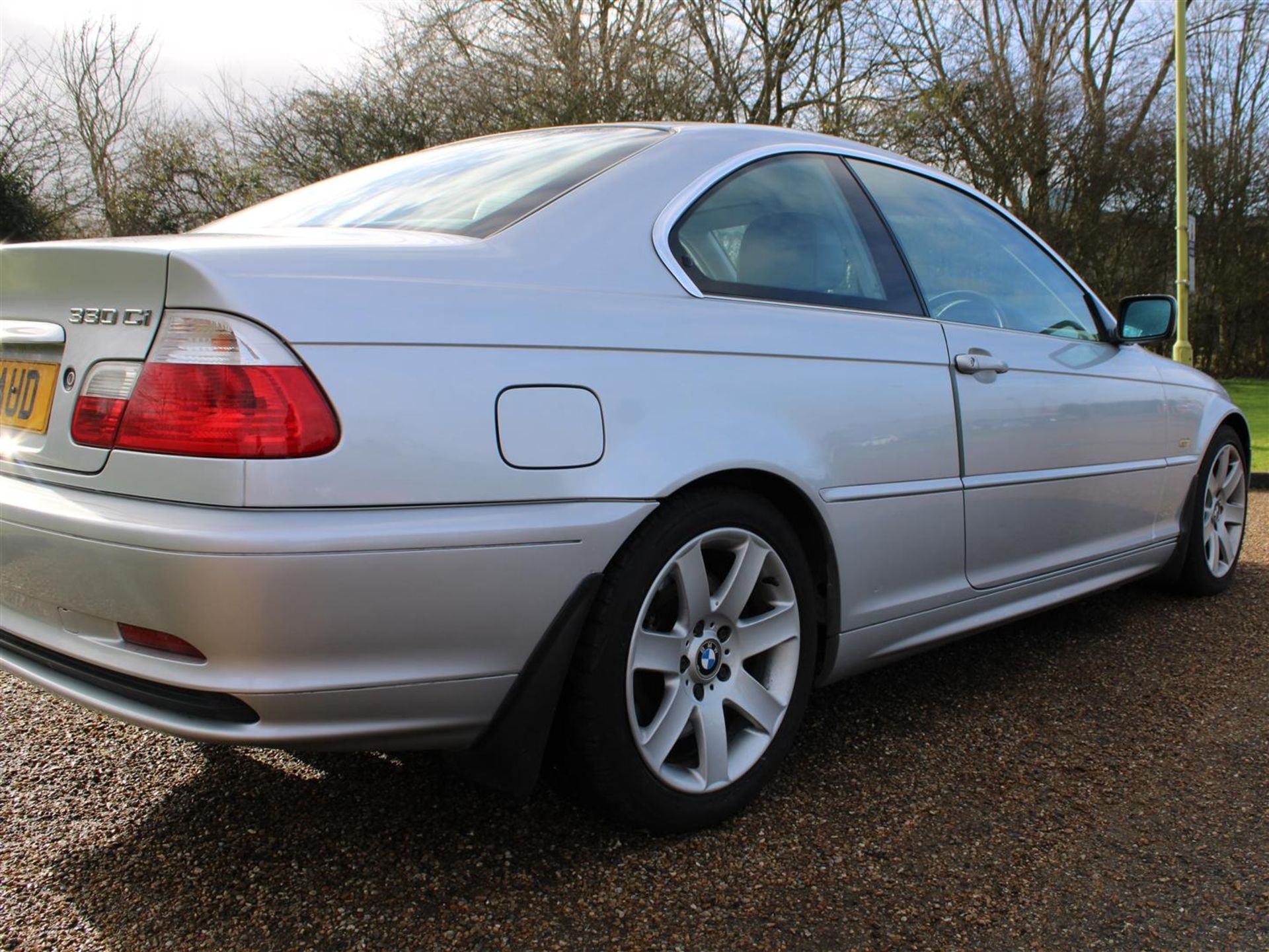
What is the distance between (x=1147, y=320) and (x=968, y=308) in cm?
102

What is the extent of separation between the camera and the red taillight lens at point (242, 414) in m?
1.59

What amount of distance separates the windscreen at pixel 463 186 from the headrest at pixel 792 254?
1.11 feet

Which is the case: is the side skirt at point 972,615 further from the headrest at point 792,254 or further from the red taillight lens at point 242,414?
the red taillight lens at point 242,414

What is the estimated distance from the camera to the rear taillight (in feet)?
5.22

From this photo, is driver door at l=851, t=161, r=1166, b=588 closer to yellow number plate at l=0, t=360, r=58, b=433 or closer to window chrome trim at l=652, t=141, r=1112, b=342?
window chrome trim at l=652, t=141, r=1112, b=342

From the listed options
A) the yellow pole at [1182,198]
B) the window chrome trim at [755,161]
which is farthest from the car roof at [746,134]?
the yellow pole at [1182,198]

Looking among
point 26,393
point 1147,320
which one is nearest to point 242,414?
point 26,393

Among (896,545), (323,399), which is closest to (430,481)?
(323,399)

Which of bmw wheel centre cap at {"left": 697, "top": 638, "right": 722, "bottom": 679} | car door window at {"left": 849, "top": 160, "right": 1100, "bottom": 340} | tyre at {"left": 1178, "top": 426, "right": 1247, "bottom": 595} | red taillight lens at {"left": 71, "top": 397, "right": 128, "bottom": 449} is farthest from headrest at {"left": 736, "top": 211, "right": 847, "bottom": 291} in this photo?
tyre at {"left": 1178, "top": 426, "right": 1247, "bottom": 595}

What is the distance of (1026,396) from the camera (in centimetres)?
294

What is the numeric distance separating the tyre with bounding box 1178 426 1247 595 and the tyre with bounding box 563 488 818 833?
2476mm

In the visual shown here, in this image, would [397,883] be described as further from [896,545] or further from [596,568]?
[896,545]

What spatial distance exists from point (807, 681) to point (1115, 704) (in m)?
1.18

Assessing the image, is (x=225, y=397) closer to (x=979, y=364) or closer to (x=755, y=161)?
(x=755, y=161)
